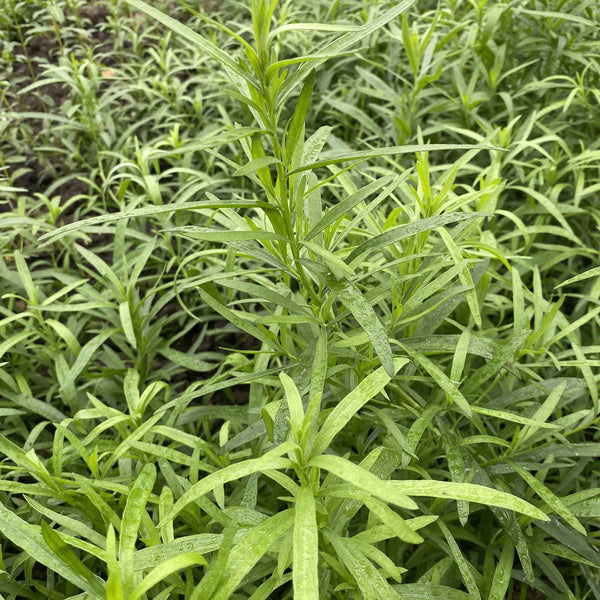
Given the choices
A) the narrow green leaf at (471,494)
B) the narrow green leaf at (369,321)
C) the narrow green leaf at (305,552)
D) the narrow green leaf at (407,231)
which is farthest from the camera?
the narrow green leaf at (407,231)

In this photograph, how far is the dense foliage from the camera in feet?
2.91

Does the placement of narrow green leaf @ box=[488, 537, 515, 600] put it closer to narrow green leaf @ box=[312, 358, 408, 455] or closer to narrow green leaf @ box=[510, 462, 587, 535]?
narrow green leaf @ box=[510, 462, 587, 535]

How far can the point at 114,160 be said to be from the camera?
2701 millimetres

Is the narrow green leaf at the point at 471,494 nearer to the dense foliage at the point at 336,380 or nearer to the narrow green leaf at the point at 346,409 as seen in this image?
the dense foliage at the point at 336,380

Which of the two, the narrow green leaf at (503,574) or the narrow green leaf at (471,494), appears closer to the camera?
the narrow green leaf at (471,494)

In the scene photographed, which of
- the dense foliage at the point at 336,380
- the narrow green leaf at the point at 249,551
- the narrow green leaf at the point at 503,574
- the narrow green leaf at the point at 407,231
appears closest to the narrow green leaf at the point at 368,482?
the dense foliage at the point at 336,380

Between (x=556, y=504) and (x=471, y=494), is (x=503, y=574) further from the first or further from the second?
(x=471, y=494)

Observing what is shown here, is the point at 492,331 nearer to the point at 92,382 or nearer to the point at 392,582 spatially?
the point at 392,582

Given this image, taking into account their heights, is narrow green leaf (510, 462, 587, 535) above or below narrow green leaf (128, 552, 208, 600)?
below

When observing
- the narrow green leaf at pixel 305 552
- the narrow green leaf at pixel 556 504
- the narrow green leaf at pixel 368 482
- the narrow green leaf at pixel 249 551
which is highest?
the narrow green leaf at pixel 368 482

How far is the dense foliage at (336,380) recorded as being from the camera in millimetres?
887

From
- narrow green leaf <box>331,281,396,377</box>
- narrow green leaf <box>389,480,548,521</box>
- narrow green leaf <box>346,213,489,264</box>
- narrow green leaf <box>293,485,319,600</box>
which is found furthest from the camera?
narrow green leaf <box>346,213,489,264</box>

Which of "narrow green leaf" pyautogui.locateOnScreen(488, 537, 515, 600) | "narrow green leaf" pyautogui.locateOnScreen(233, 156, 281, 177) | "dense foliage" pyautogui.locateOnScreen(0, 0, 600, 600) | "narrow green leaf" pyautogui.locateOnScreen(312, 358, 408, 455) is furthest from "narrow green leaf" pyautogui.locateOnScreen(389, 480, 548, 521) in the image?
"narrow green leaf" pyautogui.locateOnScreen(233, 156, 281, 177)

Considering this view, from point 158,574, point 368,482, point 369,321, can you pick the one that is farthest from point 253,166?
point 158,574
